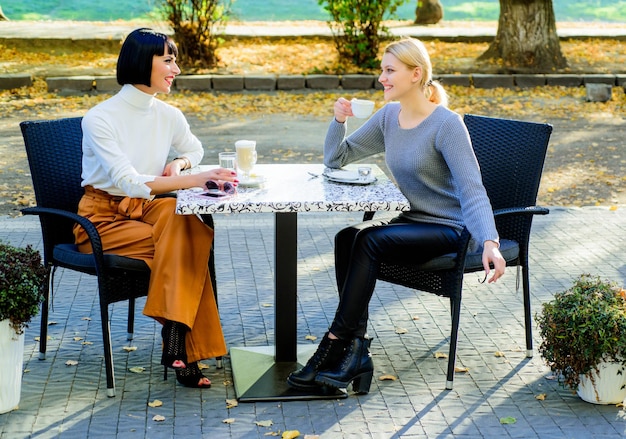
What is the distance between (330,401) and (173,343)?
Answer: 2.33 ft

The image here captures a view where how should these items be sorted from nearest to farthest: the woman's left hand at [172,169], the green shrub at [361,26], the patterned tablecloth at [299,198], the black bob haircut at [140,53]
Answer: the patterned tablecloth at [299,198], the black bob haircut at [140,53], the woman's left hand at [172,169], the green shrub at [361,26]

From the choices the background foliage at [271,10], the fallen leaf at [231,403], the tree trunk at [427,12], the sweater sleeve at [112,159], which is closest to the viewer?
the fallen leaf at [231,403]

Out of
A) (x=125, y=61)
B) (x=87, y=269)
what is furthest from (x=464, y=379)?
(x=125, y=61)

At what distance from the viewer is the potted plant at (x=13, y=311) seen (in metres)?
3.84

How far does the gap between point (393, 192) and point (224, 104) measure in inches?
338

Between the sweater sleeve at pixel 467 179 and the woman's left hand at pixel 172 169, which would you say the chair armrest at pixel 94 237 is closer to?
the woman's left hand at pixel 172 169

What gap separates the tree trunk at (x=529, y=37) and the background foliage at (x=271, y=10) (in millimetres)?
9383

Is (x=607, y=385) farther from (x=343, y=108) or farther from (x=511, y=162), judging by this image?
(x=343, y=108)

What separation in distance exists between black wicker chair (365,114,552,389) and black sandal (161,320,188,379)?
0.93 meters

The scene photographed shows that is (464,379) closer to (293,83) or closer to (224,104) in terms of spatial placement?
(224,104)

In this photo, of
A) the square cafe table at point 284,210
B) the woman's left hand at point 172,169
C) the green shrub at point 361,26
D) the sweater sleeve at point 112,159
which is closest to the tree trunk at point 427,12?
the green shrub at point 361,26

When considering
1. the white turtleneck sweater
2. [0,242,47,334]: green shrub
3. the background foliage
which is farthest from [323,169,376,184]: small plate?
the background foliage

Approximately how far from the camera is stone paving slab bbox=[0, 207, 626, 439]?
3842 millimetres

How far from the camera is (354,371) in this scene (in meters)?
4.07
